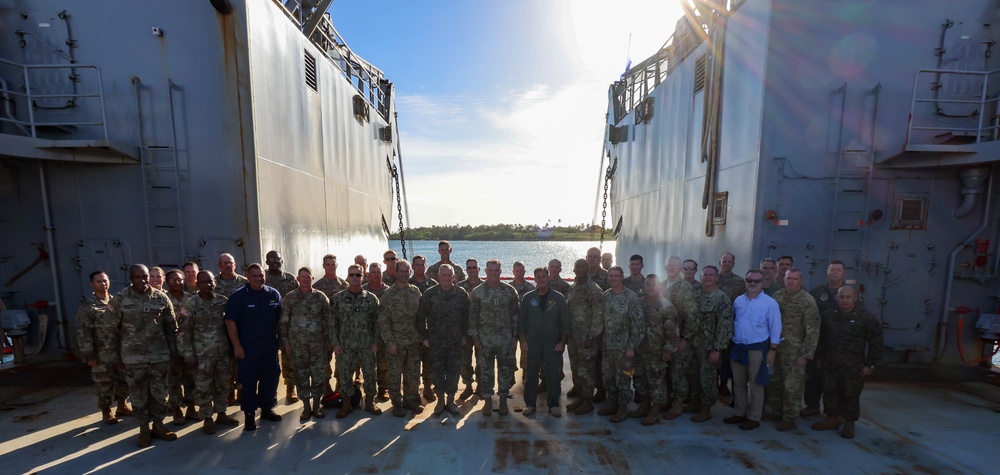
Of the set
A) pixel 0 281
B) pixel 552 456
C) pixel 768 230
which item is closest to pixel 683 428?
pixel 552 456

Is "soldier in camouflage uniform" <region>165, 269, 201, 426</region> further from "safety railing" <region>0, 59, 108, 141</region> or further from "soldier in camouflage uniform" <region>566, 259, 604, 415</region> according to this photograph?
"soldier in camouflage uniform" <region>566, 259, 604, 415</region>

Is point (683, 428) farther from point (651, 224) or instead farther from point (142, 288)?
point (651, 224)

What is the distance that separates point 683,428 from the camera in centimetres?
436

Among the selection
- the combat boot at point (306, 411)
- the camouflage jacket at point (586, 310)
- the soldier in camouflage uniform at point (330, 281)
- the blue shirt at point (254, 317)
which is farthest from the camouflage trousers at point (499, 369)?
the blue shirt at point (254, 317)

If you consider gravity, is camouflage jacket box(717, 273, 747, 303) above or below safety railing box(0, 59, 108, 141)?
below

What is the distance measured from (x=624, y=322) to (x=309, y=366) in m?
3.49

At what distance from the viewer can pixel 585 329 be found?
15.6 ft

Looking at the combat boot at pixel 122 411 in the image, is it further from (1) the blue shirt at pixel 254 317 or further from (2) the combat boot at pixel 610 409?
(2) the combat boot at pixel 610 409

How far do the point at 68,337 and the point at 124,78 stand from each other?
12.1 feet

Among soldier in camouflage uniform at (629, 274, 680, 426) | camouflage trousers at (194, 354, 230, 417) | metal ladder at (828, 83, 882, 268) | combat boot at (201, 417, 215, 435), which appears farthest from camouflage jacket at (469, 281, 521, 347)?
metal ladder at (828, 83, 882, 268)

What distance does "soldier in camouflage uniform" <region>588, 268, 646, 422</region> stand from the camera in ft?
14.7

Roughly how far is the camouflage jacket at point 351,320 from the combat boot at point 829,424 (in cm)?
489

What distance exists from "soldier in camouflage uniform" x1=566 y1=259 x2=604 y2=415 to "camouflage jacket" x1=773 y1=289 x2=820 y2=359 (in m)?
1.90

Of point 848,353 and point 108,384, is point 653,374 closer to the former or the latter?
point 848,353
